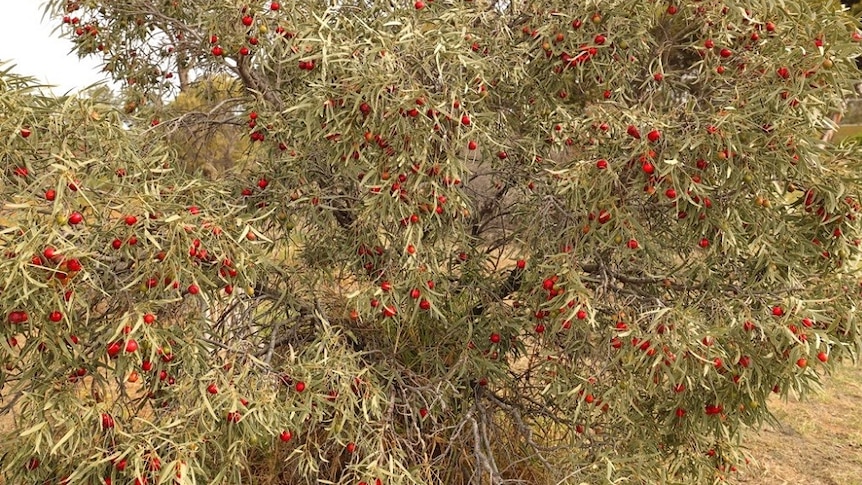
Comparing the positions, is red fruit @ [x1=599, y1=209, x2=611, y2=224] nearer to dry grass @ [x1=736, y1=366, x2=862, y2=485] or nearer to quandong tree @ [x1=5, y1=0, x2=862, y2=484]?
quandong tree @ [x1=5, y1=0, x2=862, y2=484]

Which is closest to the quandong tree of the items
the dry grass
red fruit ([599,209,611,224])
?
red fruit ([599,209,611,224])

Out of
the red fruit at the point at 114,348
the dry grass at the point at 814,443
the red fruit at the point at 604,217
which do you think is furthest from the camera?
the dry grass at the point at 814,443

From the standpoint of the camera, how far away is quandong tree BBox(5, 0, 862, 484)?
90.6 inches

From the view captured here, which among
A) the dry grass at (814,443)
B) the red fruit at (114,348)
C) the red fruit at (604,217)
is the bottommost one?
the dry grass at (814,443)

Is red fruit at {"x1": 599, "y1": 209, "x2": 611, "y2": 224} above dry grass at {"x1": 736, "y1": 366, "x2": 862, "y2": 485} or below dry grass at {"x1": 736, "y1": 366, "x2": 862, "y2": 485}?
above

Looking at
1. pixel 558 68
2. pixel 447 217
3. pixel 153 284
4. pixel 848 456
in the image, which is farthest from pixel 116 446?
pixel 848 456

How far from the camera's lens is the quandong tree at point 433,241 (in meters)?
2.30

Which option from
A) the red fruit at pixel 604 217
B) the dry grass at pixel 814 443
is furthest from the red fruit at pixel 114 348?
the dry grass at pixel 814 443

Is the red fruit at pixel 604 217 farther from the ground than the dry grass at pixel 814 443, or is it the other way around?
the red fruit at pixel 604 217

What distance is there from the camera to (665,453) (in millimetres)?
3459

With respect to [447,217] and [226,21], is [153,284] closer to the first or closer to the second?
[447,217]

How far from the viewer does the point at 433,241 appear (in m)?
3.02

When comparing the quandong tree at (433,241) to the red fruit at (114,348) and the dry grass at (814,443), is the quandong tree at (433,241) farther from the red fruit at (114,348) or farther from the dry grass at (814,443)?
the dry grass at (814,443)

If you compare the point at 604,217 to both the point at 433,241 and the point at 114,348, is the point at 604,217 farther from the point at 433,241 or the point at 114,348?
the point at 114,348
